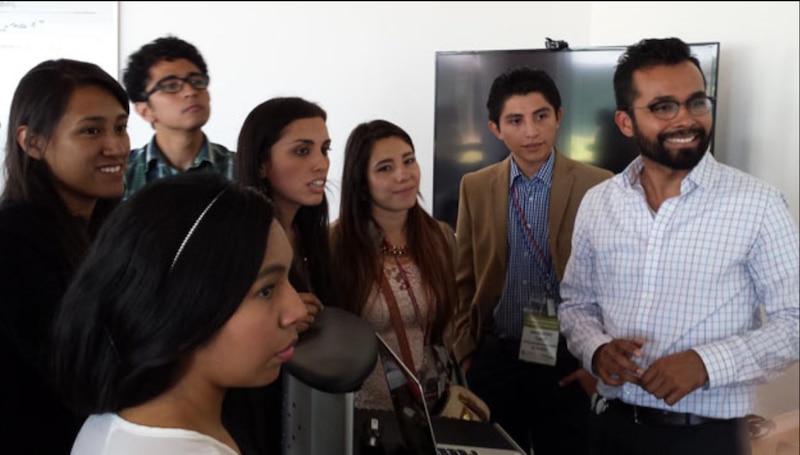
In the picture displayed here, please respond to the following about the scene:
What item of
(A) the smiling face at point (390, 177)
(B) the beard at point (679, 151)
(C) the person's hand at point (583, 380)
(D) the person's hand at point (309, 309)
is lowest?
(C) the person's hand at point (583, 380)

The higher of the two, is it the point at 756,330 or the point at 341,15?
the point at 341,15

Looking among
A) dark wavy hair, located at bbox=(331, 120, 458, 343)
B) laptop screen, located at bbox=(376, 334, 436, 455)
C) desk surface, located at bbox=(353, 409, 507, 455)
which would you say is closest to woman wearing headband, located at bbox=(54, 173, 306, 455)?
laptop screen, located at bbox=(376, 334, 436, 455)

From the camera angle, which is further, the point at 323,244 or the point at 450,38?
the point at 450,38

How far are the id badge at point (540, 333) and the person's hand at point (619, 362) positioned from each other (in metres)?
0.21

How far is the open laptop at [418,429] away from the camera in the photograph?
1178mm

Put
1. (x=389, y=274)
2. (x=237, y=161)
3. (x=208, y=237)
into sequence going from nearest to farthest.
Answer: (x=208, y=237) < (x=237, y=161) < (x=389, y=274)

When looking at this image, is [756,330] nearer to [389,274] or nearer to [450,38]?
[389,274]

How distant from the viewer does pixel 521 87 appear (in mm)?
1788

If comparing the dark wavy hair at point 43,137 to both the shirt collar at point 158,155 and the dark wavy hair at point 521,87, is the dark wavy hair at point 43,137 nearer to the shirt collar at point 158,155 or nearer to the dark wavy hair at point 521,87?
the shirt collar at point 158,155

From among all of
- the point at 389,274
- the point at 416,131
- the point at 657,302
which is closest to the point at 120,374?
the point at 389,274

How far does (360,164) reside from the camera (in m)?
1.77

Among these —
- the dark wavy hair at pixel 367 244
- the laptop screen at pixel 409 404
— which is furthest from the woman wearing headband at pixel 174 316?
the dark wavy hair at pixel 367 244

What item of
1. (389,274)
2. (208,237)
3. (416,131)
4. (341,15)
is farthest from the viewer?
(341,15)

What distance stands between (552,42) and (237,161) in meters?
0.80
